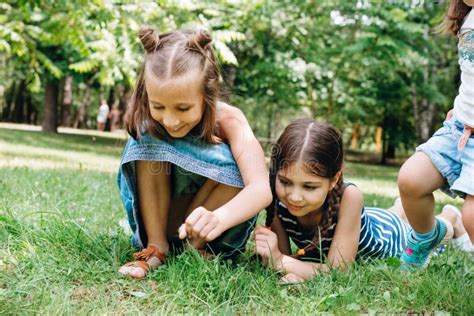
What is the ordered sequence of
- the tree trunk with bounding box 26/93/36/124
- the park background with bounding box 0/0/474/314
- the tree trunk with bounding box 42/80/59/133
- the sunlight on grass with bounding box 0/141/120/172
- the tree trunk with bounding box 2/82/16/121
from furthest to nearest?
the tree trunk with bounding box 26/93/36/124 < the tree trunk with bounding box 2/82/16/121 < the tree trunk with bounding box 42/80/59/133 < the sunlight on grass with bounding box 0/141/120/172 < the park background with bounding box 0/0/474/314

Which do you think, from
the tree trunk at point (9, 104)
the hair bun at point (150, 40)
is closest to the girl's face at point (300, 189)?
the hair bun at point (150, 40)

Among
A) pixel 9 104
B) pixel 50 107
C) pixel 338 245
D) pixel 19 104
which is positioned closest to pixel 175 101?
pixel 338 245

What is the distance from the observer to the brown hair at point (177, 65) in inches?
89.9

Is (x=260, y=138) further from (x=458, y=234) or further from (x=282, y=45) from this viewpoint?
(x=282, y=45)

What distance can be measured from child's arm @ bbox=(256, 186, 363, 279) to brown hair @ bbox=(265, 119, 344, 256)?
56 millimetres

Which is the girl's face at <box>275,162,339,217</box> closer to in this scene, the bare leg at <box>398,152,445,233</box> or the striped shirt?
the striped shirt

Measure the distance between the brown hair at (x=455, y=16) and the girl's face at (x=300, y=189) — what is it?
816 mm

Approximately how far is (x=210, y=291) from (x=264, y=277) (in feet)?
0.93

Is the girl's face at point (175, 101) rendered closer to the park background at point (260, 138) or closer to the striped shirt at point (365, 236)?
the park background at point (260, 138)

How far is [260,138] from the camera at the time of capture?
6.63 meters

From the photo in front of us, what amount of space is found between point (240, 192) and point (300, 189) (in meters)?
0.32

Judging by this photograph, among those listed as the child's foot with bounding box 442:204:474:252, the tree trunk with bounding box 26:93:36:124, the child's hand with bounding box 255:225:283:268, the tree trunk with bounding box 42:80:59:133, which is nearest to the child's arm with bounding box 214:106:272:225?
the child's hand with bounding box 255:225:283:268

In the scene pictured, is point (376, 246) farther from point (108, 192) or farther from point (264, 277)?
point (108, 192)

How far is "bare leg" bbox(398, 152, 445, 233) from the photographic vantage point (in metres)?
2.39
